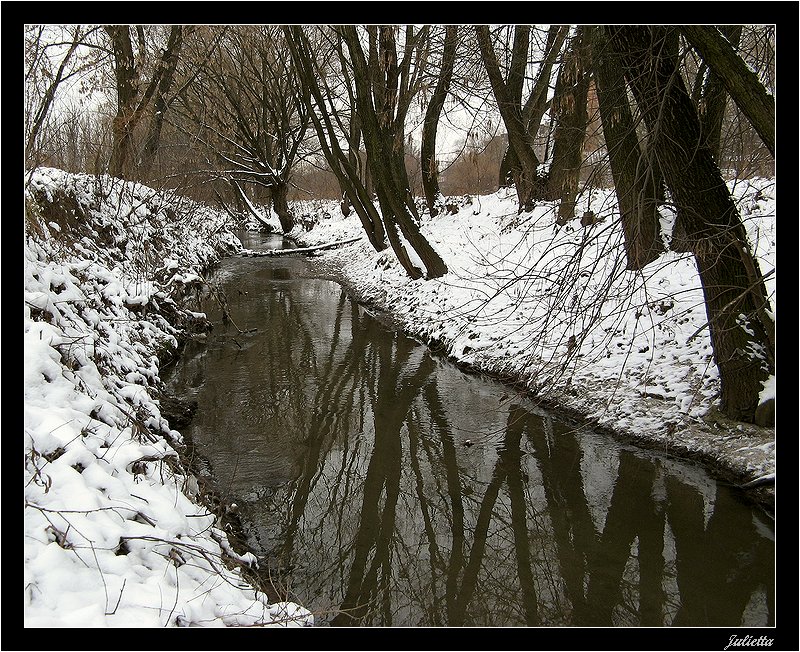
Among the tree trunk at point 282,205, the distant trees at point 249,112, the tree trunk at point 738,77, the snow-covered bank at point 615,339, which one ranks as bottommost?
the snow-covered bank at point 615,339

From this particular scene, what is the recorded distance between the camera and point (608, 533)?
4449 millimetres

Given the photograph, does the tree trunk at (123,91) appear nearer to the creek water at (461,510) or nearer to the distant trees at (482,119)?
the distant trees at (482,119)

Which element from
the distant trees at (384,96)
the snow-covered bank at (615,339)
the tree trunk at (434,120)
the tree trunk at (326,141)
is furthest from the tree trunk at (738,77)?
the tree trunk at (326,141)

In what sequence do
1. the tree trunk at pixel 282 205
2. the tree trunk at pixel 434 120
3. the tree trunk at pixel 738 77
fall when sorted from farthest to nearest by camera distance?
the tree trunk at pixel 282 205, the tree trunk at pixel 434 120, the tree trunk at pixel 738 77

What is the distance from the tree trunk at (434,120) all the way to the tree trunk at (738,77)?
227 inches

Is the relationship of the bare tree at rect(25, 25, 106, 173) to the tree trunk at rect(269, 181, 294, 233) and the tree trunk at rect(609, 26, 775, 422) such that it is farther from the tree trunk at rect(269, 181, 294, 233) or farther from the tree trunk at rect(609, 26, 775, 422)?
the tree trunk at rect(269, 181, 294, 233)

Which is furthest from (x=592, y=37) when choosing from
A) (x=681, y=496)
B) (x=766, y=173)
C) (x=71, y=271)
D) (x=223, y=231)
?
(x=223, y=231)

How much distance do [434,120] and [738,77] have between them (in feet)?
35.9

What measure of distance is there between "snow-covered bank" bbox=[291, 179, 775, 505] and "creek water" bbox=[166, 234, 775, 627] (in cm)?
33

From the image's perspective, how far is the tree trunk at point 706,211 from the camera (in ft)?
15.4

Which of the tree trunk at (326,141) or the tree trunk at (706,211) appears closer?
the tree trunk at (706,211)

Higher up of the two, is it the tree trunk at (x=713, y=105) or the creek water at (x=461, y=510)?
the tree trunk at (x=713, y=105)
